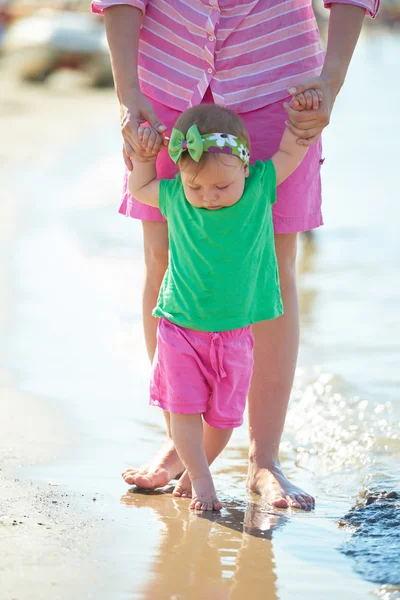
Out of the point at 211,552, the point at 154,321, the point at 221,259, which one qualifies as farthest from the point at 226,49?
the point at 211,552

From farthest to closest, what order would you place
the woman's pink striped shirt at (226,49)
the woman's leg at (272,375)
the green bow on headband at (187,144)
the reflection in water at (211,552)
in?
the woman's leg at (272,375), the woman's pink striped shirt at (226,49), the green bow on headband at (187,144), the reflection in water at (211,552)

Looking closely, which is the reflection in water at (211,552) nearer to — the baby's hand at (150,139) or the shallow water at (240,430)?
the shallow water at (240,430)

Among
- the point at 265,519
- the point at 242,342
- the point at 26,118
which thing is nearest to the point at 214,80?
the point at 242,342

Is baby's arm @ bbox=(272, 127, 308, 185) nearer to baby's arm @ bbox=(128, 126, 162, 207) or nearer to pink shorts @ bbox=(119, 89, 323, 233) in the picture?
pink shorts @ bbox=(119, 89, 323, 233)

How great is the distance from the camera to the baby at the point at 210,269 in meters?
2.72

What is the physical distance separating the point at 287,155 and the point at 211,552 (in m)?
1.04

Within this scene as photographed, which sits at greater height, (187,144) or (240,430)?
(187,144)

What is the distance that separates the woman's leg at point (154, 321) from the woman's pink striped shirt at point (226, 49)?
0.38 metres

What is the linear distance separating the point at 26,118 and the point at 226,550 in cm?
1463

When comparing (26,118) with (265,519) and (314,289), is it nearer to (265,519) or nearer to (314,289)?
(314,289)

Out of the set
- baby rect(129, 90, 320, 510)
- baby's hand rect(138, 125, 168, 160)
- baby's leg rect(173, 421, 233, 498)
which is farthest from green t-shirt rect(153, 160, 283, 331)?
baby's leg rect(173, 421, 233, 498)

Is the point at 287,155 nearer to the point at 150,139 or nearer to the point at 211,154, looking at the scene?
the point at 211,154

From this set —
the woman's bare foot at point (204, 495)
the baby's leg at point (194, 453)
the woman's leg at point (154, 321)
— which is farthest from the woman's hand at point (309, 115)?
the woman's bare foot at point (204, 495)

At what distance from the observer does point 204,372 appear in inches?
111
